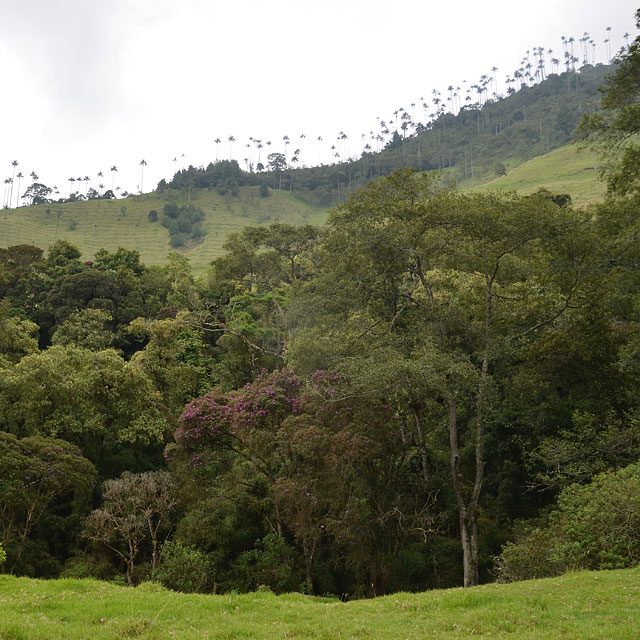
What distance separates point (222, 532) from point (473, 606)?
11762mm

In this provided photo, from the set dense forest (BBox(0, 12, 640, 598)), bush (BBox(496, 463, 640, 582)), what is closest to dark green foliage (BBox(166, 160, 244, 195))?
dense forest (BBox(0, 12, 640, 598))

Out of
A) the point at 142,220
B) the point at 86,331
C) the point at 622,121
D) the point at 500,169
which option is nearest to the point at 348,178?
the point at 500,169

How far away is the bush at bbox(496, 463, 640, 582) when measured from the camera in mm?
12516

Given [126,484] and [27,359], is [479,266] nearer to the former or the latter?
[126,484]

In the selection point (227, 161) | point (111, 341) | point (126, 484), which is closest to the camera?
point (126, 484)

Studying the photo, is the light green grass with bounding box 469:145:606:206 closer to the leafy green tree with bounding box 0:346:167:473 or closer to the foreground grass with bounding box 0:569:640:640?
the leafy green tree with bounding box 0:346:167:473

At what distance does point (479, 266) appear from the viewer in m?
19.2

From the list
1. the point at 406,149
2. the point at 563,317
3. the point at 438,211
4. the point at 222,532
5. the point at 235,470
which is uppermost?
the point at 406,149

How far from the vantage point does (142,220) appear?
116m

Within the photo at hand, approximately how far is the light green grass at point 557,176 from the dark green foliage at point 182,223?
58.4m

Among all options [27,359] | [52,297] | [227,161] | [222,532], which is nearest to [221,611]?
[222,532]

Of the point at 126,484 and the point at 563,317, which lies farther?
the point at 563,317

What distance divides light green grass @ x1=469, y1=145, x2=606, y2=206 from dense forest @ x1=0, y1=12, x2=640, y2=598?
2618 inches

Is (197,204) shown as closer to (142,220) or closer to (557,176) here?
(142,220)
